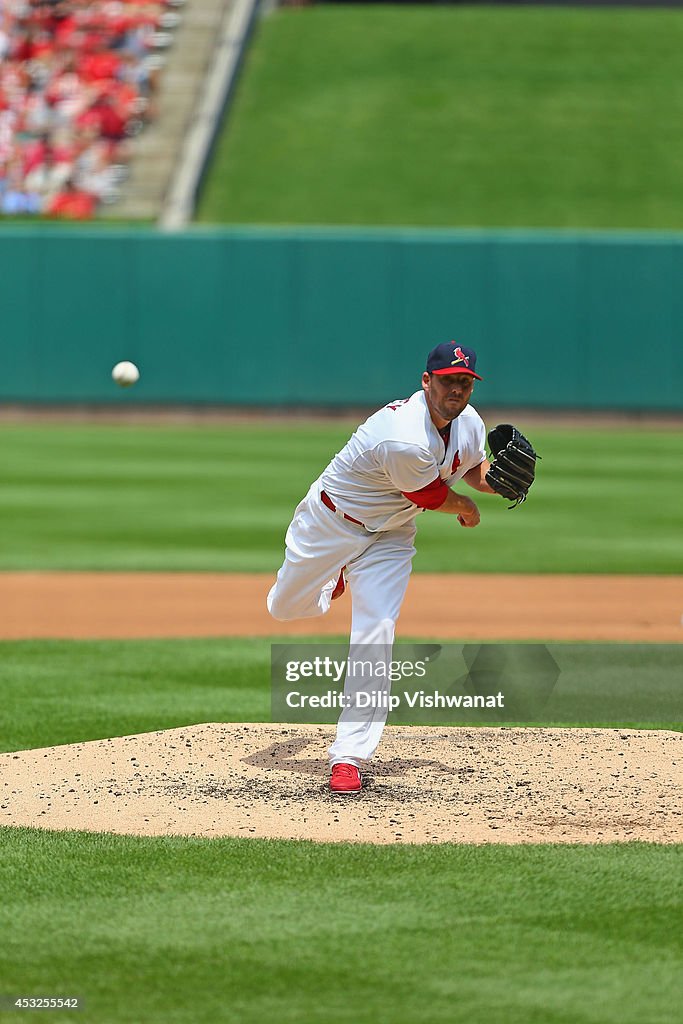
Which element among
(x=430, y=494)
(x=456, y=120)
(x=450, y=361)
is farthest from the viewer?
(x=456, y=120)

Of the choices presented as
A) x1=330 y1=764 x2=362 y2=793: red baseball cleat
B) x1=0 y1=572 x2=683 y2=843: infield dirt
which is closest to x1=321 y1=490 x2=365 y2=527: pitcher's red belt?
x1=330 y1=764 x2=362 y2=793: red baseball cleat

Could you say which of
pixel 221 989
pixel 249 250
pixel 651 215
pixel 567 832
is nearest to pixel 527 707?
pixel 567 832

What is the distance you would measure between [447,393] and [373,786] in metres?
1.67

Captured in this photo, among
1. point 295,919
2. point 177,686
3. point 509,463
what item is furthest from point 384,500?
point 177,686

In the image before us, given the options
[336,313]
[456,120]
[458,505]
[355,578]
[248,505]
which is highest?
[456,120]

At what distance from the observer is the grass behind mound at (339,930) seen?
4.31m

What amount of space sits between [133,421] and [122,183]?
5.94 m

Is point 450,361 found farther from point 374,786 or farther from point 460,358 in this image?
point 374,786

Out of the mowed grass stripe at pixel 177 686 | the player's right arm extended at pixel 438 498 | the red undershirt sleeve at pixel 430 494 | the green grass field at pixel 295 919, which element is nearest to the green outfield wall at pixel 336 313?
the mowed grass stripe at pixel 177 686

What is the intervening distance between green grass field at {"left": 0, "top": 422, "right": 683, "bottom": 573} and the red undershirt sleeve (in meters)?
7.04

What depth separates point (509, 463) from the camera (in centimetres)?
659

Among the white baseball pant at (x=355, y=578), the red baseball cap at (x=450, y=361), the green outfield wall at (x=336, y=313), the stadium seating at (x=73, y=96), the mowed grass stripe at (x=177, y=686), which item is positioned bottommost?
the mowed grass stripe at (x=177, y=686)

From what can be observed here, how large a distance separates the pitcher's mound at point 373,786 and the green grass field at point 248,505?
591 centimetres

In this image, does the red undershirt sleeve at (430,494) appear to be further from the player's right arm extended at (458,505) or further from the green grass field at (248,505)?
the green grass field at (248,505)
